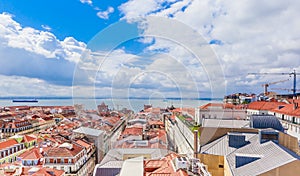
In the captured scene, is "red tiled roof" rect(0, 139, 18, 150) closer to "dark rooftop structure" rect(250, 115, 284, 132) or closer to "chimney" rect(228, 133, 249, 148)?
"chimney" rect(228, 133, 249, 148)

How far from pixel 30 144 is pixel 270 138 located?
13.9 m

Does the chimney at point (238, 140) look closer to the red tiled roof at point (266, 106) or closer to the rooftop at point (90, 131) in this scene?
the rooftop at point (90, 131)

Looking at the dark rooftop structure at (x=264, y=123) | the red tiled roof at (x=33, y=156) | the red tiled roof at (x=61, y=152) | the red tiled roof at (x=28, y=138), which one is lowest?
the red tiled roof at (x=28, y=138)

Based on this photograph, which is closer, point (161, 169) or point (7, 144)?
point (161, 169)

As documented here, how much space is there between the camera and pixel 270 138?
6082 millimetres

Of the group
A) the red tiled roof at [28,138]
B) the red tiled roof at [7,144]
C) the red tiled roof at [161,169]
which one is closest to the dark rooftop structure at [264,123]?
the red tiled roof at [161,169]

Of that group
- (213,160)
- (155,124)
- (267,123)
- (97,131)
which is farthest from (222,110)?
(213,160)

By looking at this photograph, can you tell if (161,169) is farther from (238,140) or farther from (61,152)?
(61,152)

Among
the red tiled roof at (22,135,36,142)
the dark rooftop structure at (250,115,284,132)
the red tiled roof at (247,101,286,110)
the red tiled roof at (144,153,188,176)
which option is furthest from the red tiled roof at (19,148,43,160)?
the red tiled roof at (247,101,286,110)

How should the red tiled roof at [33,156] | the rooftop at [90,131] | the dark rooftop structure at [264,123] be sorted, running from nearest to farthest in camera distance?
the dark rooftop structure at [264,123]
the red tiled roof at [33,156]
the rooftop at [90,131]

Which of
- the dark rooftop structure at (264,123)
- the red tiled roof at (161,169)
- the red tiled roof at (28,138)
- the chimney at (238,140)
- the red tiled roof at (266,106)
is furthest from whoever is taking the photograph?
the red tiled roof at (266,106)

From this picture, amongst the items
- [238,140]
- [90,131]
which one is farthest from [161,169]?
[90,131]

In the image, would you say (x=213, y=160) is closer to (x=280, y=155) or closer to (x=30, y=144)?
(x=280, y=155)

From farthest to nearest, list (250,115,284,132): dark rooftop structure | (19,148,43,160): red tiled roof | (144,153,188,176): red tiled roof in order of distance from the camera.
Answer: (19,148,43,160): red tiled roof → (250,115,284,132): dark rooftop structure → (144,153,188,176): red tiled roof
